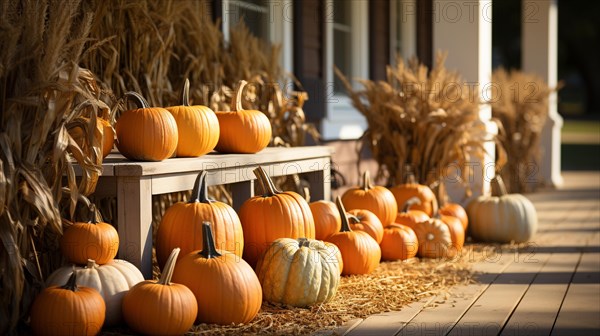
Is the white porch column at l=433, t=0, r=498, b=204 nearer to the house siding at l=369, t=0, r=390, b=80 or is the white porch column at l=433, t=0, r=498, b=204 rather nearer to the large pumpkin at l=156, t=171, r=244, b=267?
the house siding at l=369, t=0, r=390, b=80

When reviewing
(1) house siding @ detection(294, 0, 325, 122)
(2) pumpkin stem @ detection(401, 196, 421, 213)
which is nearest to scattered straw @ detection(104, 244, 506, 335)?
(2) pumpkin stem @ detection(401, 196, 421, 213)

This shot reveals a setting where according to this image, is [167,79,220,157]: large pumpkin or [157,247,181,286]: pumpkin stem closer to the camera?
[157,247,181,286]: pumpkin stem

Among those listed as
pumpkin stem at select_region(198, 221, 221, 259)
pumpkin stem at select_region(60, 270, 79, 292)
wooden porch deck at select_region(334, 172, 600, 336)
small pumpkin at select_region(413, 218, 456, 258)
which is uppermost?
pumpkin stem at select_region(198, 221, 221, 259)

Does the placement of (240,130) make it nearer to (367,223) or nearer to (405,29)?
(367,223)

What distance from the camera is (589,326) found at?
3525mm

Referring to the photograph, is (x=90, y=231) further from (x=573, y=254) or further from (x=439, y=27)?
(x=439, y=27)

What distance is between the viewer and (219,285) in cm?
339

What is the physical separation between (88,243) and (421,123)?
3.15m

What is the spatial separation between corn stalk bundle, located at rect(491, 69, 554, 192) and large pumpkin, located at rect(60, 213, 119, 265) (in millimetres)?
7144

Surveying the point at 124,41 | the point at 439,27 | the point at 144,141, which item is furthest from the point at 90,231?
the point at 439,27

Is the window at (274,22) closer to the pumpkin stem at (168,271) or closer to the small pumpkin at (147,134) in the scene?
the small pumpkin at (147,134)

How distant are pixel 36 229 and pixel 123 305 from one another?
476 millimetres

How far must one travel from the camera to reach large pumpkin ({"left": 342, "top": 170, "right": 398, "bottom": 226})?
Result: 520 centimetres

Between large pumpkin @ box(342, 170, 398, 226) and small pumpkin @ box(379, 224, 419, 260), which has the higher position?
large pumpkin @ box(342, 170, 398, 226)
